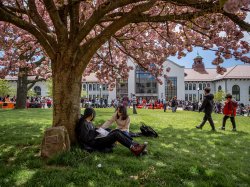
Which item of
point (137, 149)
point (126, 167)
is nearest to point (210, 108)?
point (137, 149)

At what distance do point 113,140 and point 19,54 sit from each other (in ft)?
29.8

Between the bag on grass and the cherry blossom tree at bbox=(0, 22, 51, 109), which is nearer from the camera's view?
the bag on grass

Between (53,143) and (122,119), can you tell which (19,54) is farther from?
(53,143)

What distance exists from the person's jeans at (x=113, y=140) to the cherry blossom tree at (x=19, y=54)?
15.5 feet

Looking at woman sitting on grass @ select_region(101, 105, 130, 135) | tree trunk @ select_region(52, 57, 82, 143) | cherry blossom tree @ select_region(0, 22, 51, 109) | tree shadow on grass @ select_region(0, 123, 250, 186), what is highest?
cherry blossom tree @ select_region(0, 22, 51, 109)

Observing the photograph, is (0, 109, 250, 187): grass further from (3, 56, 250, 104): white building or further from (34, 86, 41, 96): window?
(34, 86, 41, 96): window

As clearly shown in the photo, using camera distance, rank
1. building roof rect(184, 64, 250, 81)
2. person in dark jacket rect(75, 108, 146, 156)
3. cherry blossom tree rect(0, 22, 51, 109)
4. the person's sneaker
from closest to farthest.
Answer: the person's sneaker → person in dark jacket rect(75, 108, 146, 156) → cherry blossom tree rect(0, 22, 51, 109) → building roof rect(184, 64, 250, 81)

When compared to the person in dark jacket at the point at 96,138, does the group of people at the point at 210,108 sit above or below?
above

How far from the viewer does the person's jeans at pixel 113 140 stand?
6.40 metres

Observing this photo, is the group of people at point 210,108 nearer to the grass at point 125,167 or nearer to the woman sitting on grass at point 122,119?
the grass at point 125,167

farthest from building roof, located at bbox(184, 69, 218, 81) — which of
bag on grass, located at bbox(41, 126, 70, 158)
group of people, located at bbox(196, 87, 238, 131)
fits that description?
bag on grass, located at bbox(41, 126, 70, 158)

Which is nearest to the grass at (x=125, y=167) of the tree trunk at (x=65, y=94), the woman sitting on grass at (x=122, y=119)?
the tree trunk at (x=65, y=94)

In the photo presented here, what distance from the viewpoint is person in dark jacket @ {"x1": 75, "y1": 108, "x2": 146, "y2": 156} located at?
21.0ft

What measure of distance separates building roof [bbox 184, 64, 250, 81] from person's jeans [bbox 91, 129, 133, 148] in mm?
60665
